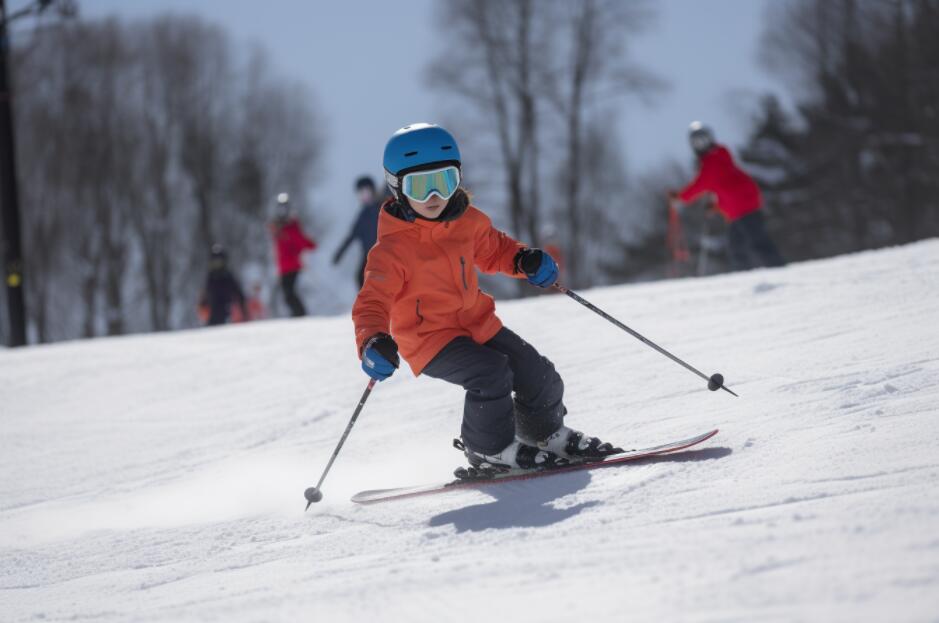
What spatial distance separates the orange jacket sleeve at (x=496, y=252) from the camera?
429 centimetres

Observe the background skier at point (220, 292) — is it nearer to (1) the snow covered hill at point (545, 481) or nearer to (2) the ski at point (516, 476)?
(1) the snow covered hill at point (545, 481)

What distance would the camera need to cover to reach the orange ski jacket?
3.92 m

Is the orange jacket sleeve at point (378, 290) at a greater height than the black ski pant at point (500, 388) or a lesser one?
greater

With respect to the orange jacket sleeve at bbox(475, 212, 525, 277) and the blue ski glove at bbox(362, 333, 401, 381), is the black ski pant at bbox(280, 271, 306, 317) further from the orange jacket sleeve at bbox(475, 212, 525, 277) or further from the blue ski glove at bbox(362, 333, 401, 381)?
the blue ski glove at bbox(362, 333, 401, 381)

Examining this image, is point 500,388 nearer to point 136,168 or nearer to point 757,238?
point 757,238

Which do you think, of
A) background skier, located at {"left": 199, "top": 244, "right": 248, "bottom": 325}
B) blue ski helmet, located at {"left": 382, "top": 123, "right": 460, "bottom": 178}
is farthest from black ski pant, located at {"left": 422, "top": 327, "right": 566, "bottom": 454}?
background skier, located at {"left": 199, "top": 244, "right": 248, "bottom": 325}

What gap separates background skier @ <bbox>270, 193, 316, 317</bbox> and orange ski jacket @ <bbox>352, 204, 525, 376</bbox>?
833cm

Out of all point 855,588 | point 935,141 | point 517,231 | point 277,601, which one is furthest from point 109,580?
point 935,141

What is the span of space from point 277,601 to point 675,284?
21.5ft

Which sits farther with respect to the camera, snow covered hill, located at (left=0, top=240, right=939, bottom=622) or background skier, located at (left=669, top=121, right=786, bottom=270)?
background skier, located at (left=669, top=121, right=786, bottom=270)

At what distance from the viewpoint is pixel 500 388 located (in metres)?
3.96

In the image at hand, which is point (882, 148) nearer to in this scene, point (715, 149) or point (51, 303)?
point (715, 149)

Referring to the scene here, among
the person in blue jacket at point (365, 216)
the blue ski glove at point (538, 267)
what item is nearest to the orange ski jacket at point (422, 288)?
the blue ski glove at point (538, 267)

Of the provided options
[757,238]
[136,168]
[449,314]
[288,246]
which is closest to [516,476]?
[449,314]
